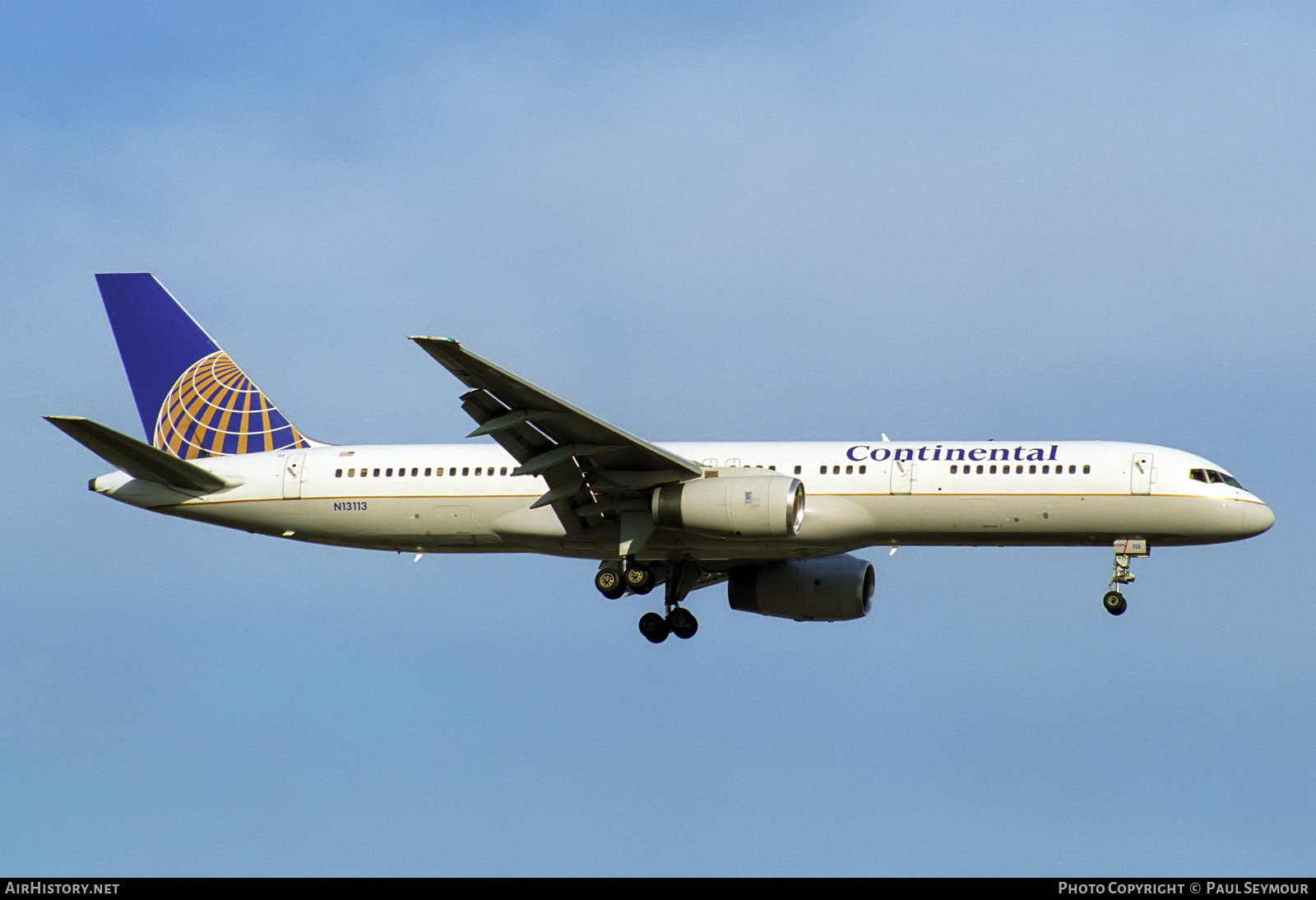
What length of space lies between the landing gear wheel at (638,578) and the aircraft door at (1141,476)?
1104 centimetres

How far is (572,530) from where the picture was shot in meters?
43.8

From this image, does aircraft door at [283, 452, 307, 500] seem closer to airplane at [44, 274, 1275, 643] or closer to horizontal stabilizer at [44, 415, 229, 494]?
airplane at [44, 274, 1275, 643]

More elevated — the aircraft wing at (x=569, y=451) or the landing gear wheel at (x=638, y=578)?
the aircraft wing at (x=569, y=451)

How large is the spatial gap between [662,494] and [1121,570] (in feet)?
33.7

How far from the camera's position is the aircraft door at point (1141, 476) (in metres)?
41.5

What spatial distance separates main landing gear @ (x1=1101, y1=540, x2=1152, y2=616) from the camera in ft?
138

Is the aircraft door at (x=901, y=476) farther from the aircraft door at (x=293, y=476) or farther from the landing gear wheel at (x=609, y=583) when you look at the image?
the aircraft door at (x=293, y=476)

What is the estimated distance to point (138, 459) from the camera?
4394cm

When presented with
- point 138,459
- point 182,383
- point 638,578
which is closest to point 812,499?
point 638,578

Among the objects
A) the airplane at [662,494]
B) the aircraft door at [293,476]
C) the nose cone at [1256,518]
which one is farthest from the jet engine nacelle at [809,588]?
the aircraft door at [293,476]

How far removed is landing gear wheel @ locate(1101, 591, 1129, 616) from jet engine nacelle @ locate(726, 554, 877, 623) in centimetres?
672

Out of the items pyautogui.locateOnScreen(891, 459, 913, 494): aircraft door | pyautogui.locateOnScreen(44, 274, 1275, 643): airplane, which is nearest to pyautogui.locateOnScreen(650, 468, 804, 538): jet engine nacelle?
pyautogui.locateOnScreen(44, 274, 1275, 643): airplane
